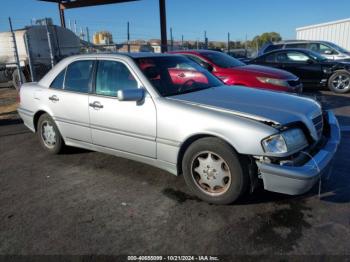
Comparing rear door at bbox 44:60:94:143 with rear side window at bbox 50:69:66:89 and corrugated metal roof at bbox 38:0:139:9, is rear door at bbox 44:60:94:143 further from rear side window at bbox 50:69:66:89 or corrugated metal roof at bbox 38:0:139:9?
corrugated metal roof at bbox 38:0:139:9

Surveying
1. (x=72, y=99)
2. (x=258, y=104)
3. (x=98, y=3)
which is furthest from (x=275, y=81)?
(x=98, y=3)

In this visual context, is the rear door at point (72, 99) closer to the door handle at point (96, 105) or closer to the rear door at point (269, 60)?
the door handle at point (96, 105)

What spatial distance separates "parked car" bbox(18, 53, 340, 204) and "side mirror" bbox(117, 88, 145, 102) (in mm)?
12

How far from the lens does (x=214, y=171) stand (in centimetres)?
327

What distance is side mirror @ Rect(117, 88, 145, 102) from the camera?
11.5 ft

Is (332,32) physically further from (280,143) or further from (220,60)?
(280,143)

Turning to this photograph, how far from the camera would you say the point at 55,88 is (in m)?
4.74

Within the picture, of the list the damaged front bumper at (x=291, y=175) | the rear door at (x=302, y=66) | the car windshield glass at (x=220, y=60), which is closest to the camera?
the damaged front bumper at (x=291, y=175)

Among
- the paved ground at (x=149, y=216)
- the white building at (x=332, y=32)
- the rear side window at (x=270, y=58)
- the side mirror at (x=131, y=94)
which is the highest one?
the white building at (x=332, y=32)

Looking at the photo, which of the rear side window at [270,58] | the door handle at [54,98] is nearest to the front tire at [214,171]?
the door handle at [54,98]

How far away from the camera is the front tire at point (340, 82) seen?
9923 millimetres

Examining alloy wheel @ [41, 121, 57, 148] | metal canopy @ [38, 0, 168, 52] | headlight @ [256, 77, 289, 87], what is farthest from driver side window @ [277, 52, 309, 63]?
alloy wheel @ [41, 121, 57, 148]

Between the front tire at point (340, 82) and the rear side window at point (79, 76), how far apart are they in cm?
838

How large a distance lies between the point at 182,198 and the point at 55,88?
8.55 ft
